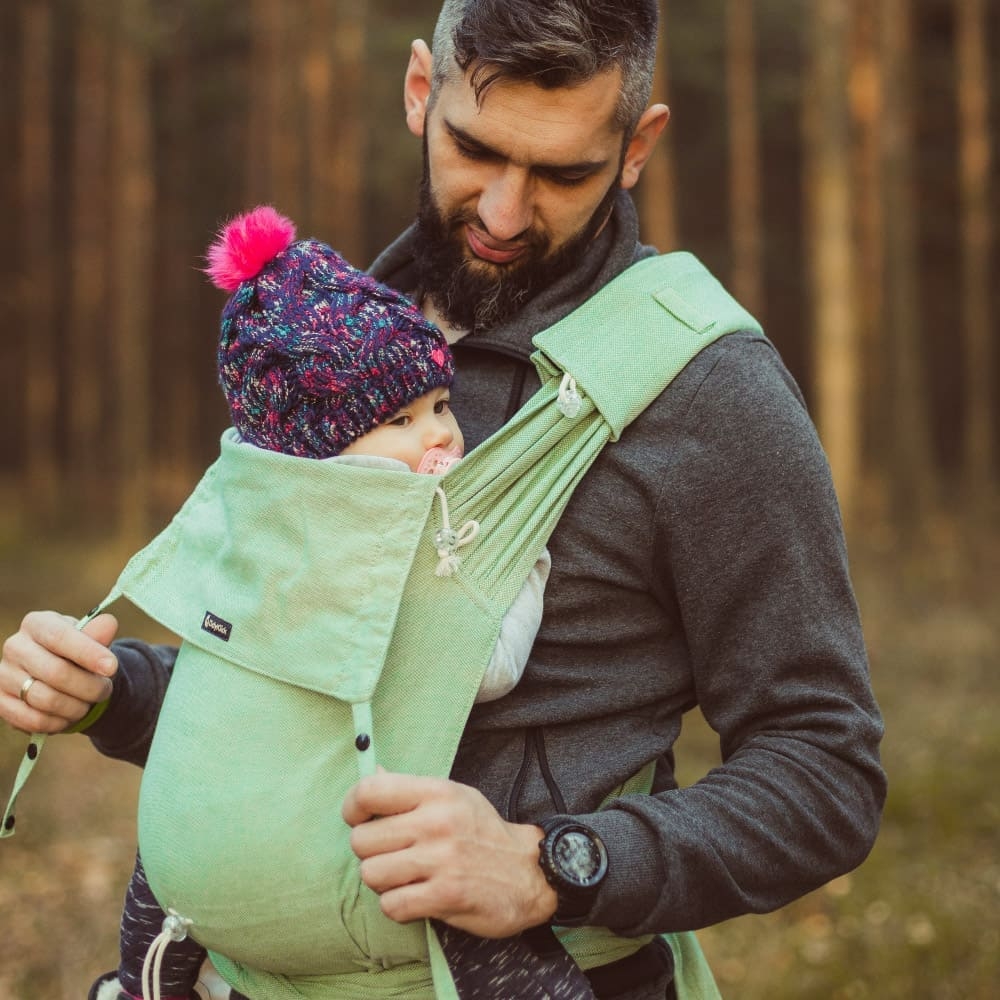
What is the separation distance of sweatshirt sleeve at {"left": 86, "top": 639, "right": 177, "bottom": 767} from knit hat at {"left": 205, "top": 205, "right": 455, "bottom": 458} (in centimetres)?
51

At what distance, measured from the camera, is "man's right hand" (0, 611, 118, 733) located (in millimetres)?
2104

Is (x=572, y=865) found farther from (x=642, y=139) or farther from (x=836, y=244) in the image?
(x=836, y=244)

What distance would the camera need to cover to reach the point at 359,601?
1861 millimetres

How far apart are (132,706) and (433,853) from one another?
879mm

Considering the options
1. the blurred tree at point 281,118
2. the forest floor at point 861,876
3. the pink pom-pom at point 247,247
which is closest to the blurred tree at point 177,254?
the blurred tree at point 281,118

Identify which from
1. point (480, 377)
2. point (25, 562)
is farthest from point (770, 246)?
point (480, 377)

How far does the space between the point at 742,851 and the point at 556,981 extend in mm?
325

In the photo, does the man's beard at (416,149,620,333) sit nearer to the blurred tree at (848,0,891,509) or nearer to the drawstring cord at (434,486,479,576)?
the drawstring cord at (434,486,479,576)

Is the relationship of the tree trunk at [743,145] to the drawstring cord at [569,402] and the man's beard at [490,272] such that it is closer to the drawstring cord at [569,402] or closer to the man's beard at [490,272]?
the man's beard at [490,272]

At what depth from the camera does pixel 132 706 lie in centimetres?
234

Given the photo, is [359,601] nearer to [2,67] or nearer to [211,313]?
[2,67]

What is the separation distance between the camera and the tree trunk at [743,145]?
1992cm

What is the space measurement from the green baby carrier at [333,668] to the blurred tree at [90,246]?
1746cm

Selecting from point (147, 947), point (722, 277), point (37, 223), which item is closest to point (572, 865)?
point (147, 947)
